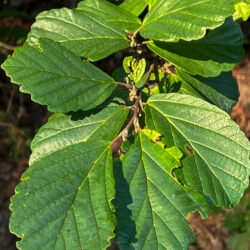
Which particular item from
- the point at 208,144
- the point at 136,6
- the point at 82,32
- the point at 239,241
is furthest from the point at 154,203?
the point at 239,241

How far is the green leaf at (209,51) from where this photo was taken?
1.02m

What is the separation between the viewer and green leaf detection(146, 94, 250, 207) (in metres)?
0.94

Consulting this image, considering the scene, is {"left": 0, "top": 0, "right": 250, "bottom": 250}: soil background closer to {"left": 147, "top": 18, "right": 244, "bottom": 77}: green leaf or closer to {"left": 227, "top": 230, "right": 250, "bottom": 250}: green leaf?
{"left": 227, "top": 230, "right": 250, "bottom": 250}: green leaf

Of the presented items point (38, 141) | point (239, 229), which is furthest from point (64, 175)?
point (239, 229)

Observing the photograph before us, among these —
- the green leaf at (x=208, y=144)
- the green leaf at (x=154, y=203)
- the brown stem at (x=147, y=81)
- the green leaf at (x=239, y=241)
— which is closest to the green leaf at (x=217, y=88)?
the brown stem at (x=147, y=81)

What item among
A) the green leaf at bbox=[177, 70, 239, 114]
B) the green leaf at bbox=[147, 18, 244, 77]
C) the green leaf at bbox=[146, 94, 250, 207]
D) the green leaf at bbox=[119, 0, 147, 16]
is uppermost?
the green leaf at bbox=[119, 0, 147, 16]

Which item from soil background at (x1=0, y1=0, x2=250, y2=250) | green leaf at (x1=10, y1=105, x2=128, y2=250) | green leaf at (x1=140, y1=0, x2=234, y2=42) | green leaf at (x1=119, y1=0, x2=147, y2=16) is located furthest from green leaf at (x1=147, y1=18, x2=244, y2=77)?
soil background at (x1=0, y1=0, x2=250, y2=250)

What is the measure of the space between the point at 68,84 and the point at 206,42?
46cm

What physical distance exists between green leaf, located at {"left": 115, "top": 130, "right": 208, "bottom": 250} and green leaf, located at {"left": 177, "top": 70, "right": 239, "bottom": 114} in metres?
0.33

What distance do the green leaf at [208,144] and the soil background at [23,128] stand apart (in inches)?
88.5

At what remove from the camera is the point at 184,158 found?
0.95 meters

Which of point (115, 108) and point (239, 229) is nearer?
point (115, 108)

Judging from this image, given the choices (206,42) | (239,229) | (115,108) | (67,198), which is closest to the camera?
(67,198)

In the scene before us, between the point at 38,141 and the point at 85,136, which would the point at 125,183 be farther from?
the point at 38,141
